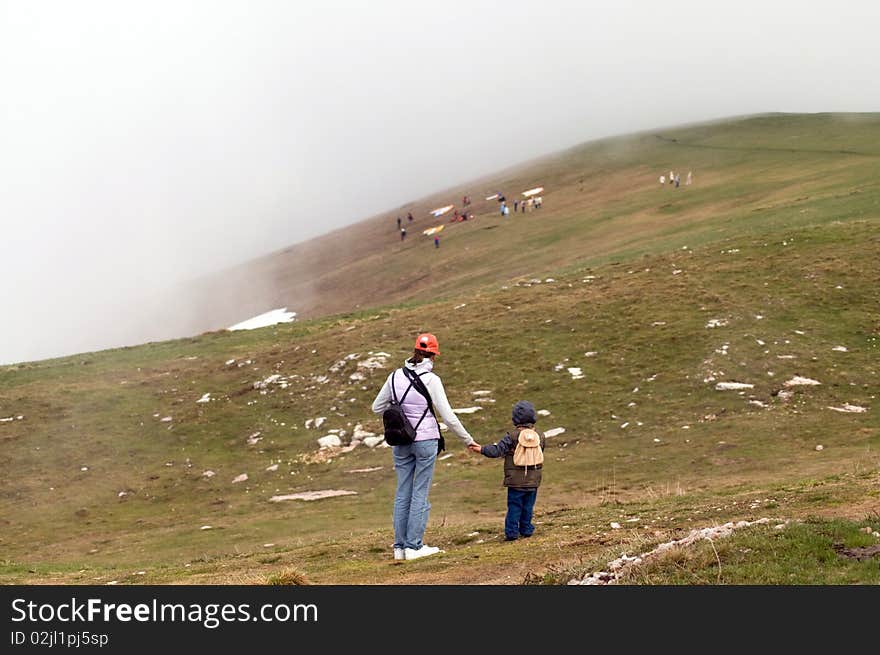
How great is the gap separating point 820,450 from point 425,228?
100834mm

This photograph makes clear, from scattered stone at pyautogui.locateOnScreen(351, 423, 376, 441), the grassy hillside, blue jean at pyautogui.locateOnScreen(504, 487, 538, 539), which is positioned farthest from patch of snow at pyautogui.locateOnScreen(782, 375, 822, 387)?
blue jean at pyautogui.locateOnScreen(504, 487, 538, 539)

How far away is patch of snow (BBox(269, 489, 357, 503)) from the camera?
86.8 ft

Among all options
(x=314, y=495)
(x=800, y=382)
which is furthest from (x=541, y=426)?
(x=800, y=382)

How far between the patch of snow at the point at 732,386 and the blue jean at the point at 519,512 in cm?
1505

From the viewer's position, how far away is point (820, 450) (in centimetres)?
2323

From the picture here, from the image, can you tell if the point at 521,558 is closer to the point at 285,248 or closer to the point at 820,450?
the point at 820,450

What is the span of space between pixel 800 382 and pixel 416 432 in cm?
1767

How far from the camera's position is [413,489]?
1488cm

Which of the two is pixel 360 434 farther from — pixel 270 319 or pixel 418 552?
pixel 270 319

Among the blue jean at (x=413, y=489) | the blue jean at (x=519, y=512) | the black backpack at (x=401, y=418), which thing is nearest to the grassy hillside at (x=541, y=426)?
the blue jean at (x=519, y=512)

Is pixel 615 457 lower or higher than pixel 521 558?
lower
